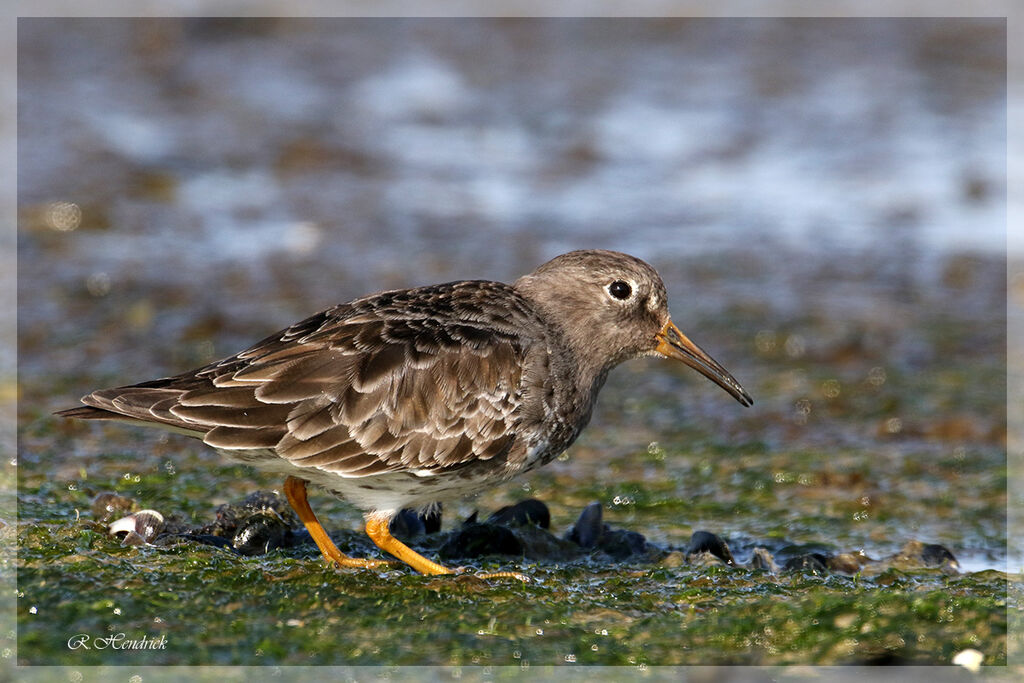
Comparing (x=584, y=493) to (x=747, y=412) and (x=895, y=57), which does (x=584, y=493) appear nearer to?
(x=747, y=412)

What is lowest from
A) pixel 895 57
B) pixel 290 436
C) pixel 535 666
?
pixel 535 666

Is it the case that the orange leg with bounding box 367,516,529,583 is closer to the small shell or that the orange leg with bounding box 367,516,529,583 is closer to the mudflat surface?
the mudflat surface

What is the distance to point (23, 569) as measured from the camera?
5328mm

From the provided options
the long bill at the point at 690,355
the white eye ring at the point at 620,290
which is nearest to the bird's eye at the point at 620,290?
the white eye ring at the point at 620,290

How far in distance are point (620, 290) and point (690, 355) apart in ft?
1.97

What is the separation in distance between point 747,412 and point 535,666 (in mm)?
4268

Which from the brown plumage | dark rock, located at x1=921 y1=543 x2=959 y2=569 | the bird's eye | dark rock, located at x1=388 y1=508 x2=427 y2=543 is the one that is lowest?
dark rock, located at x1=388 y1=508 x2=427 y2=543

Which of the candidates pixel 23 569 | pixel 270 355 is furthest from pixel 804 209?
pixel 23 569

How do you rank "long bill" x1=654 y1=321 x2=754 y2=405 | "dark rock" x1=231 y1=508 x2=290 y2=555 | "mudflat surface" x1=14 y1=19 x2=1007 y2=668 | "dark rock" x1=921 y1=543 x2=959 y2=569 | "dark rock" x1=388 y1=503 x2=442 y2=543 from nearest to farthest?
"mudflat surface" x1=14 y1=19 x2=1007 y2=668 < "dark rock" x1=231 y1=508 x2=290 y2=555 < "dark rock" x1=921 y1=543 x2=959 y2=569 < "dark rock" x1=388 y1=503 x2=442 y2=543 < "long bill" x1=654 y1=321 x2=754 y2=405

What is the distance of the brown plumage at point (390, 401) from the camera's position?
18.8 feet

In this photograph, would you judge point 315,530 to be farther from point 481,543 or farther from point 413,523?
point 481,543

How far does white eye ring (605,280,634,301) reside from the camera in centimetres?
665
